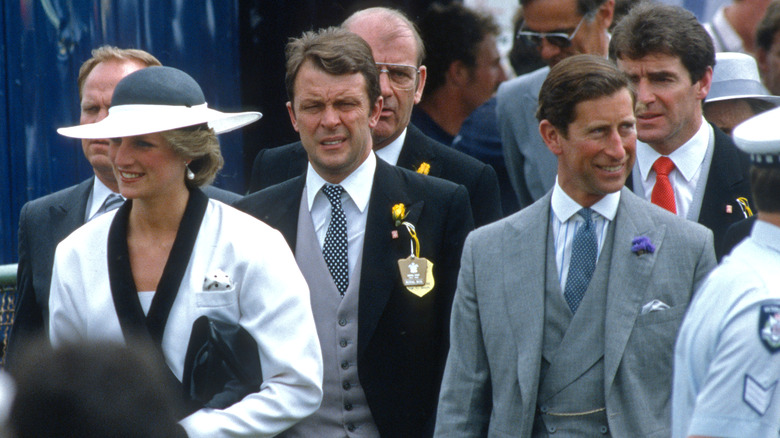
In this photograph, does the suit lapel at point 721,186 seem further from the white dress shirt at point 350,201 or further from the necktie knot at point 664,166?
the white dress shirt at point 350,201

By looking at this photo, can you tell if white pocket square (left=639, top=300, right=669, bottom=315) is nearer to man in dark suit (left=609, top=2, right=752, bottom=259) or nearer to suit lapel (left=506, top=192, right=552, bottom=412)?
suit lapel (left=506, top=192, right=552, bottom=412)

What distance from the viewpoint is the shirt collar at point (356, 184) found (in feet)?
14.0

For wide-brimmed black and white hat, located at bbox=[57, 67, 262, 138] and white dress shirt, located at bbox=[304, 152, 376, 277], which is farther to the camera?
white dress shirt, located at bbox=[304, 152, 376, 277]

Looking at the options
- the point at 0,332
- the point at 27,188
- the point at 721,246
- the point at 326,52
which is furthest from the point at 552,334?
the point at 27,188

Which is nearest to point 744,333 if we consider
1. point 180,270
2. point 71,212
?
point 180,270

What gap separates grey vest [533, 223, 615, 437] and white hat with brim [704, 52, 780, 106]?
5.68ft

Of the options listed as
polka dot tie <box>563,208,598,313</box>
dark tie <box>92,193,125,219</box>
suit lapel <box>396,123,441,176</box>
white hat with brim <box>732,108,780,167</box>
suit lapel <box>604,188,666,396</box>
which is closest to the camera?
white hat with brim <box>732,108,780,167</box>

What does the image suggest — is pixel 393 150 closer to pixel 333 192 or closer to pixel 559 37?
pixel 333 192

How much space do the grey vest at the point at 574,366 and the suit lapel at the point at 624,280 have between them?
0.04 meters

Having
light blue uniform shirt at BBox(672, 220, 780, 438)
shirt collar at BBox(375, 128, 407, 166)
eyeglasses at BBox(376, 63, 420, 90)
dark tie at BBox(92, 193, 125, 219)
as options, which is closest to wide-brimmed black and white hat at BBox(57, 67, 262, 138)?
dark tie at BBox(92, 193, 125, 219)

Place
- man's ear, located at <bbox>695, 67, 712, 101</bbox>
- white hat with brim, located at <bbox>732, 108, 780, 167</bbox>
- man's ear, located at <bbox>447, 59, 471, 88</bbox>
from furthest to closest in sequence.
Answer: man's ear, located at <bbox>447, 59, 471, 88</bbox>
man's ear, located at <bbox>695, 67, 712, 101</bbox>
white hat with brim, located at <bbox>732, 108, 780, 167</bbox>

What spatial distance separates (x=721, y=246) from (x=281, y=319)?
1.65m

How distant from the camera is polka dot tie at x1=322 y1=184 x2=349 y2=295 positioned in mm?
4113

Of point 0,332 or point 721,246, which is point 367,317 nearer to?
point 721,246
